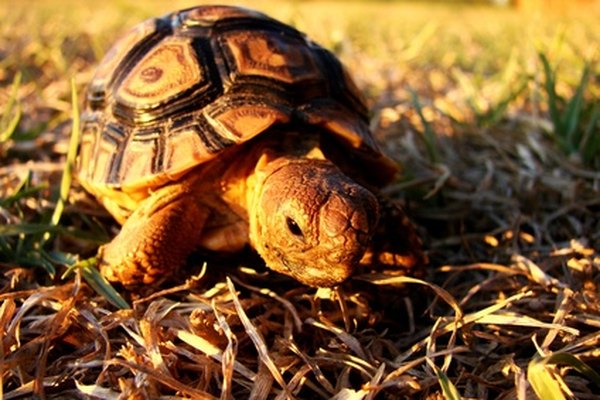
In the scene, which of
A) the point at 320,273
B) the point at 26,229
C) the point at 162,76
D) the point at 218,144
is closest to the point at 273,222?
the point at 320,273

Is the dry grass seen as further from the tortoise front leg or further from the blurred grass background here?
the blurred grass background

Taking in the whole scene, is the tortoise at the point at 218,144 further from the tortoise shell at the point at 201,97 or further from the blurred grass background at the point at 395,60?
the blurred grass background at the point at 395,60

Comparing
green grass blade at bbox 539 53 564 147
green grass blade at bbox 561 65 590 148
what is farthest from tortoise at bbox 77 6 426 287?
green grass blade at bbox 561 65 590 148

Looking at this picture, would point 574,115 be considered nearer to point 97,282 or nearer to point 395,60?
point 97,282

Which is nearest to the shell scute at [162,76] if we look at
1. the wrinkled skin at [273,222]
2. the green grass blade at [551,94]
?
the wrinkled skin at [273,222]

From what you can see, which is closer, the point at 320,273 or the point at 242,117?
the point at 320,273

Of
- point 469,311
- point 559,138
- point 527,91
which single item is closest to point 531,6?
point 527,91

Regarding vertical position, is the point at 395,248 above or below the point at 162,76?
below
